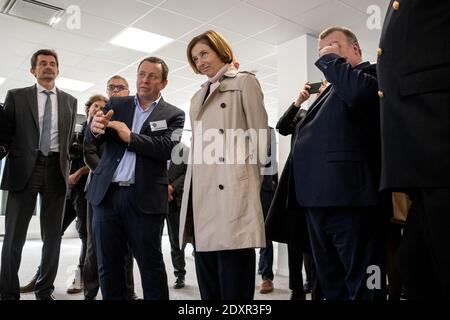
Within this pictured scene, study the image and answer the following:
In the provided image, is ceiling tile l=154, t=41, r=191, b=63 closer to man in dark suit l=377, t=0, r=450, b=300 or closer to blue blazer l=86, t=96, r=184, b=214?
blue blazer l=86, t=96, r=184, b=214

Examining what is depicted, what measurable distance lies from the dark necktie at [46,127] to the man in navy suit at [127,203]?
28.6 inches

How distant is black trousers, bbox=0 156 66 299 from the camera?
201 cm

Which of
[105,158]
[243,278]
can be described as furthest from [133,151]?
[243,278]

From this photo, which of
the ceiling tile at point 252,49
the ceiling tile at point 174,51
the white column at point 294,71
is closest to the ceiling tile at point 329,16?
the white column at point 294,71

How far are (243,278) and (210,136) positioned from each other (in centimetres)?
55

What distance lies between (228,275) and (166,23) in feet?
11.2

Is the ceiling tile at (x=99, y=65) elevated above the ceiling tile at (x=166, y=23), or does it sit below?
above

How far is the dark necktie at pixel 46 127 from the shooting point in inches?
88.0

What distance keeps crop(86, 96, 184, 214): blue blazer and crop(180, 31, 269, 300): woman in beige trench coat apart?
0.21m

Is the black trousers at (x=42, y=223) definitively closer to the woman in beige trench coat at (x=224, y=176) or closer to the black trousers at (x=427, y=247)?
the woman in beige trench coat at (x=224, y=176)

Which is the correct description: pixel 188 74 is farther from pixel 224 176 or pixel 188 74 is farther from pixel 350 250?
pixel 350 250

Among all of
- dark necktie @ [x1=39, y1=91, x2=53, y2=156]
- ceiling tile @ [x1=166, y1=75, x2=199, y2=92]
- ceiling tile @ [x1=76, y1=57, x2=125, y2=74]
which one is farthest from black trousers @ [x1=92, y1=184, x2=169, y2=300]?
ceiling tile @ [x1=166, y1=75, x2=199, y2=92]

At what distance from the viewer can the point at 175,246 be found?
10.5ft

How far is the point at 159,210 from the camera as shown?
5.29ft
